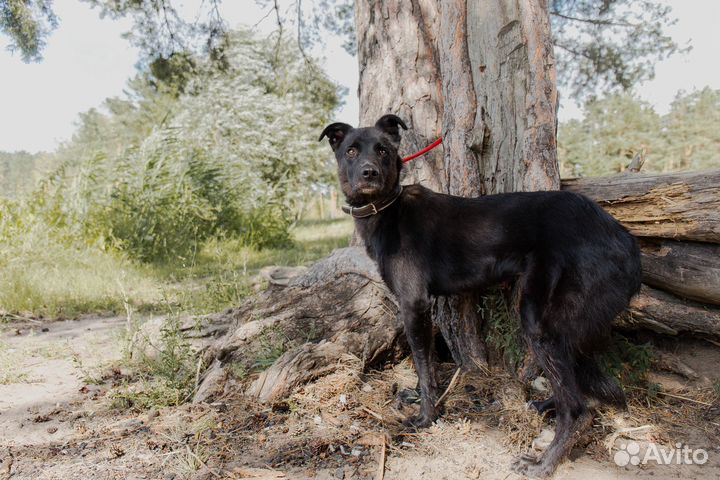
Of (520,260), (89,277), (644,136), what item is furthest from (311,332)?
(644,136)

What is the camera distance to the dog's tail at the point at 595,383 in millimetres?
3020

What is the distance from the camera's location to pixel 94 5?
23.0 feet

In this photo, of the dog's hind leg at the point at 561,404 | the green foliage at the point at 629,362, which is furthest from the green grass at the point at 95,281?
the green foliage at the point at 629,362

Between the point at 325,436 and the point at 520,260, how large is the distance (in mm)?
1650

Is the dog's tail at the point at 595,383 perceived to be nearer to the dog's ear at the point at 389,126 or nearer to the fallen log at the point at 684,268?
the fallen log at the point at 684,268

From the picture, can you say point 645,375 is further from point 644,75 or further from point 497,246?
point 644,75

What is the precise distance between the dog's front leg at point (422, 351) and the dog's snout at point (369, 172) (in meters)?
0.89

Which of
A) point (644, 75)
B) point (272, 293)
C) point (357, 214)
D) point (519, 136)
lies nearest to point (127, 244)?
point (272, 293)

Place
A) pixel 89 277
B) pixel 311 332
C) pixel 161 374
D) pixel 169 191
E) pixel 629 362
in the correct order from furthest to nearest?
pixel 169 191
pixel 89 277
pixel 311 332
pixel 161 374
pixel 629 362

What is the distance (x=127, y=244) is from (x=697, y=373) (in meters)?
8.69

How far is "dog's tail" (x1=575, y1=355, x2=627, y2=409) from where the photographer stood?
3.02 meters

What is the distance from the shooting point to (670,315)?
3.36 metres

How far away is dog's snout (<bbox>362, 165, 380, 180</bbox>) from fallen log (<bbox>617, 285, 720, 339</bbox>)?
1983 millimetres

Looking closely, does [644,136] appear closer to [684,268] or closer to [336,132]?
[684,268]
